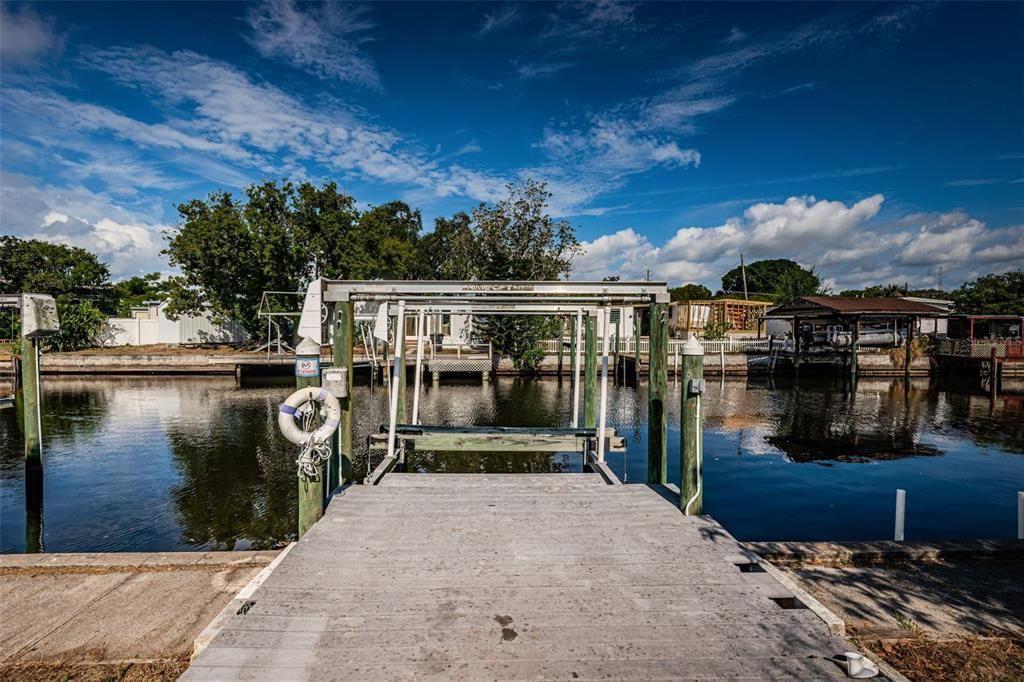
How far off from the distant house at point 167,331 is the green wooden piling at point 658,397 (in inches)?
1317

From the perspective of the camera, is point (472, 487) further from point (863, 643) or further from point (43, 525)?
point (43, 525)

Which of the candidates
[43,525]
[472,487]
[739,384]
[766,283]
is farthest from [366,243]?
[766,283]

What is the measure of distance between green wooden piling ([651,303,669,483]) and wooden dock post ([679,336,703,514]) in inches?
51.0

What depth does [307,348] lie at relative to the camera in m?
5.38

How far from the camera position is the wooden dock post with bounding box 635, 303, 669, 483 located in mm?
6828

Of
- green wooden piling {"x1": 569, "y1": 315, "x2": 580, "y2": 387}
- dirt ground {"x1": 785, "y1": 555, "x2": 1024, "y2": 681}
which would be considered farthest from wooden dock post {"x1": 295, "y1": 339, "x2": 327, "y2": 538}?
green wooden piling {"x1": 569, "y1": 315, "x2": 580, "y2": 387}

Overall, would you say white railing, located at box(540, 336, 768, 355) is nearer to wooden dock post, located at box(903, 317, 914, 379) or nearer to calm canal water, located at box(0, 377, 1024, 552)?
wooden dock post, located at box(903, 317, 914, 379)

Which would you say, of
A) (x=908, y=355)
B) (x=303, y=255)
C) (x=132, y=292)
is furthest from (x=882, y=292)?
(x=132, y=292)

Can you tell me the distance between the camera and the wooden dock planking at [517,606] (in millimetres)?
3035

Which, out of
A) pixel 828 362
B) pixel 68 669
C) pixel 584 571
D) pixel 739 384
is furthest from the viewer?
pixel 828 362

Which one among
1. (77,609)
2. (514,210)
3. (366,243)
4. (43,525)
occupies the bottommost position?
(43,525)

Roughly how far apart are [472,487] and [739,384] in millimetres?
22679

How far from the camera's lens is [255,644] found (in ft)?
10.4

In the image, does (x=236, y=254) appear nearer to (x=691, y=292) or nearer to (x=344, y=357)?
(x=344, y=357)
